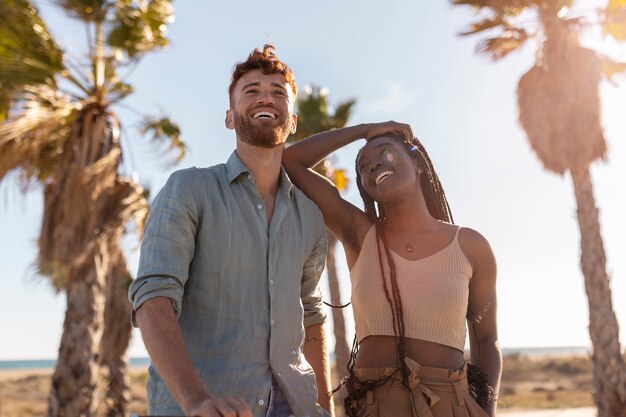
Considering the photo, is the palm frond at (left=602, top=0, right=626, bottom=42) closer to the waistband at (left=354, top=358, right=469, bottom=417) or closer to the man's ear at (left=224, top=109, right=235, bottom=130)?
the waistband at (left=354, top=358, right=469, bottom=417)

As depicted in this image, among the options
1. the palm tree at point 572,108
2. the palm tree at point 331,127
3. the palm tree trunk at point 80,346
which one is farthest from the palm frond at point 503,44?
the palm tree trunk at point 80,346

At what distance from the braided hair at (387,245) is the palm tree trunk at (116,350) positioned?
14333 millimetres

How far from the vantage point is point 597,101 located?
1253 centimetres

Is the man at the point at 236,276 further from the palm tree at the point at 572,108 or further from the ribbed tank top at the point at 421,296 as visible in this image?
the palm tree at the point at 572,108

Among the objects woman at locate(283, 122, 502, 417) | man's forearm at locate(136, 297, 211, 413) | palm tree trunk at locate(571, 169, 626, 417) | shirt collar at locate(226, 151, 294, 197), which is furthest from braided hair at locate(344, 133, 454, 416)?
palm tree trunk at locate(571, 169, 626, 417)

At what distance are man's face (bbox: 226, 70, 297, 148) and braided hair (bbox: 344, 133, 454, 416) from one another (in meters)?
0.82

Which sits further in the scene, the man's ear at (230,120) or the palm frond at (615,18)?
the palm frond at (615,18)

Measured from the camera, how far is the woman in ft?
9.55

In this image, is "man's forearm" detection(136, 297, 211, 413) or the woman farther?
the woman

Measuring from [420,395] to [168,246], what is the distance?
133 cm

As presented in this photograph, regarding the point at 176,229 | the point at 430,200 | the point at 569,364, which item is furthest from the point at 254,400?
the point at 569,364

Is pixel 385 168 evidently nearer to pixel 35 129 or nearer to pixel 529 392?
pixel 35 129

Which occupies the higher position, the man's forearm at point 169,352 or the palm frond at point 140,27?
the palm frond at point 140,27

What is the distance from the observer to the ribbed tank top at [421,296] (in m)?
2.99
